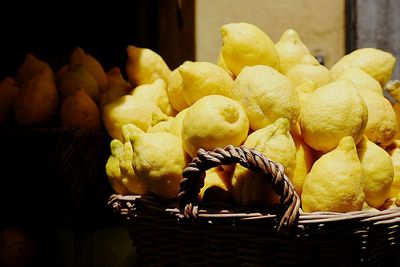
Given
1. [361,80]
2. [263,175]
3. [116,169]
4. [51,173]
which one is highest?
[361,80]

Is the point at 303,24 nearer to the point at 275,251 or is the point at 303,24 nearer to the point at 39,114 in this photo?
the point at 39,114

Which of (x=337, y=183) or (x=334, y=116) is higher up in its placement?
(x=334, y=116)

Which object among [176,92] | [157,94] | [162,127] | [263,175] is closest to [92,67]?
[157,94]

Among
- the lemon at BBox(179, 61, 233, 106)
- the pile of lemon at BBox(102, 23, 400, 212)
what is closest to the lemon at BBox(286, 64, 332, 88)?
the pile of lemon at BBox(102, 23, 400, 212)

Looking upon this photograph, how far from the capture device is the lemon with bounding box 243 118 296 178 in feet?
3.58

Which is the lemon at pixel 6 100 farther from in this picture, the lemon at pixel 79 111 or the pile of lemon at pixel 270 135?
the pile of lemon at pixel 270 135

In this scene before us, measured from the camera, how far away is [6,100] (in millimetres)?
1791

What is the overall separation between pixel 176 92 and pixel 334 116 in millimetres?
525

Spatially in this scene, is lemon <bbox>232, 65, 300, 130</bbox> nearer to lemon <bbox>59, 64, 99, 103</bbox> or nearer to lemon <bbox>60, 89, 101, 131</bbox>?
lemon <bbox>60, 89, 101, 131</bbox>

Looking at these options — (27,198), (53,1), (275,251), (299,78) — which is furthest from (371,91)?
(53,1)

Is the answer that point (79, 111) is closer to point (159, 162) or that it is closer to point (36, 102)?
point (36, 102)

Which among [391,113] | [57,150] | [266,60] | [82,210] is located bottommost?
[82,210]

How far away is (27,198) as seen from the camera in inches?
67.2

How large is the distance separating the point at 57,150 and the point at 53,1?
1.73m
